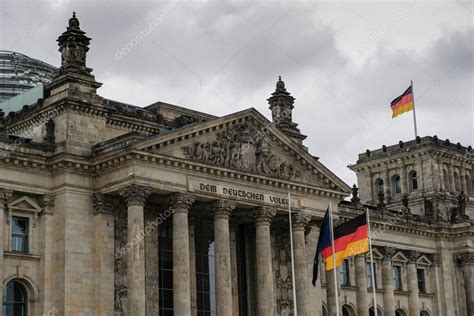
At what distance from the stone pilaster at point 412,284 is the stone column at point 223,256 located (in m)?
23.9

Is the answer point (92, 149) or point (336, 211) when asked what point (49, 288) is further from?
point (336, 211)

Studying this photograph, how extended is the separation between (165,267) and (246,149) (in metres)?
8.46

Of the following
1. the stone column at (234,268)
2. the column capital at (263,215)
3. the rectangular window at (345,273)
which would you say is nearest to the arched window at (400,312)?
the rectangular window at (345,273)

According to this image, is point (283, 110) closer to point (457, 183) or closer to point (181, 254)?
point (181, 254)

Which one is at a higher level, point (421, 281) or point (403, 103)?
point (403, 103)

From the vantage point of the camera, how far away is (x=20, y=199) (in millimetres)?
49531

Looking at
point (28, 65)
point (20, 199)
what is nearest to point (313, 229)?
point (20, 199)

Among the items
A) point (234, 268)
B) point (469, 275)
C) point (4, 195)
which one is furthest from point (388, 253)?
point (4, 195)

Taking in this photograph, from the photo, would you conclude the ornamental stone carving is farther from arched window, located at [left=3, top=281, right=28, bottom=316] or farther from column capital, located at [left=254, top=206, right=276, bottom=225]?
arched window, located at [left=3, top=281, right=28, bottom=316]

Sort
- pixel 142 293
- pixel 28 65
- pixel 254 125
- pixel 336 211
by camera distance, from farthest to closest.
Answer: pixel 28 65
pixel 336 211
pixel 254 125
pixel 142 293

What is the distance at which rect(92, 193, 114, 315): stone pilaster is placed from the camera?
49.9 m

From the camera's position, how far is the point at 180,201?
51438 millimetres

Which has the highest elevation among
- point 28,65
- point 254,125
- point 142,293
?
point 28,65

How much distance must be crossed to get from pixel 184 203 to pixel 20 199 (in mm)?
8838
